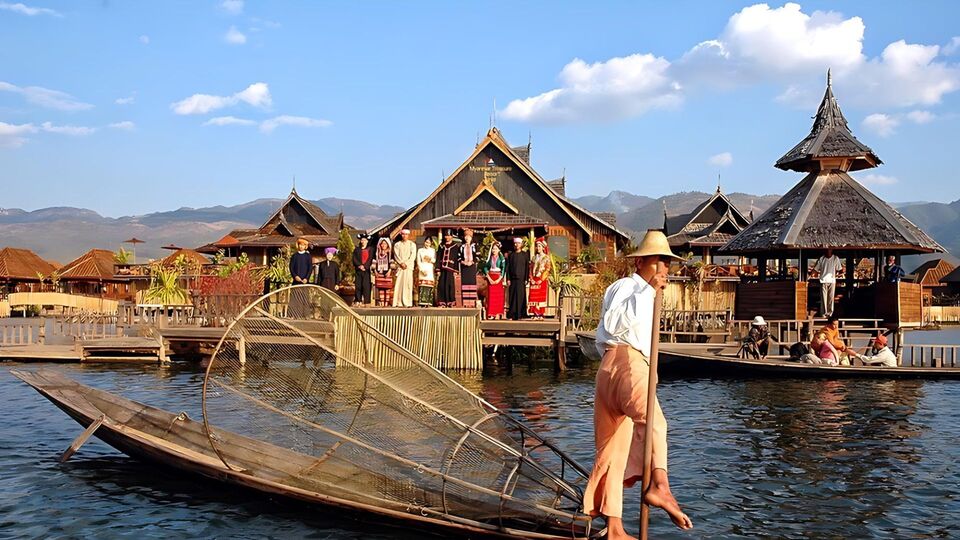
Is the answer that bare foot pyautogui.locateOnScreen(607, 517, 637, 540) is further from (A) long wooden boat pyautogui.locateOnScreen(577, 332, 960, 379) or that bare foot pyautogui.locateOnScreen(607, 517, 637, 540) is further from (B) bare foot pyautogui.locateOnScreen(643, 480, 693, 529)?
(A) long wooden boat pyautogui.locateOnScreen(577, 332, 960, 379)

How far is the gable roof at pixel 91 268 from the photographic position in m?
62.0

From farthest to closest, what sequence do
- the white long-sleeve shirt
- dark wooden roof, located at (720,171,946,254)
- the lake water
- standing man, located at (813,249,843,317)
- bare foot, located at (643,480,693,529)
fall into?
standing man, located at (813,249,843,317) < dark wooden roof, located at (720,171,946,254) < the lake water < the white long-sleeve shirt < bare foot, located at (643,480,693,529)

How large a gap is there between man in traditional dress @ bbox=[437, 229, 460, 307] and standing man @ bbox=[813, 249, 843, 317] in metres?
10.8

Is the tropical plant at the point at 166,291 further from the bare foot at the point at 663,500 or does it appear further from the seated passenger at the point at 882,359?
the bare foot at the point at 663,500

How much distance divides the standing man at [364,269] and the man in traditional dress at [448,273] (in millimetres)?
2210

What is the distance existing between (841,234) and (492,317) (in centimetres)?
1050

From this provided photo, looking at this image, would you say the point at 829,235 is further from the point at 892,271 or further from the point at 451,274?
the point at 451,274

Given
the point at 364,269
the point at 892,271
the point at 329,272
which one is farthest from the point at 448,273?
the point at 892,271

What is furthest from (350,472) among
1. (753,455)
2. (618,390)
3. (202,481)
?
(753,455)

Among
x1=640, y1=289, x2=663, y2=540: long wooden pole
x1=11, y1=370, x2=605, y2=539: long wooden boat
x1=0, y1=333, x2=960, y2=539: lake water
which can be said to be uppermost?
x1=640, y1=289, x2=663, y2=540: long wooden pole

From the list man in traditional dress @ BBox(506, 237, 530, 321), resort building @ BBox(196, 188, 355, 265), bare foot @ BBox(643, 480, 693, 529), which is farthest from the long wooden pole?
resort building @ BBox(196, 188, 355, 265)

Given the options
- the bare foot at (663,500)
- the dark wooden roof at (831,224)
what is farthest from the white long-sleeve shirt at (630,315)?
the dark wooden roof at (831,224)

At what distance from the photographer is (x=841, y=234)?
2345cm

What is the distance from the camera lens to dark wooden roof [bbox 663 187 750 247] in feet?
136
